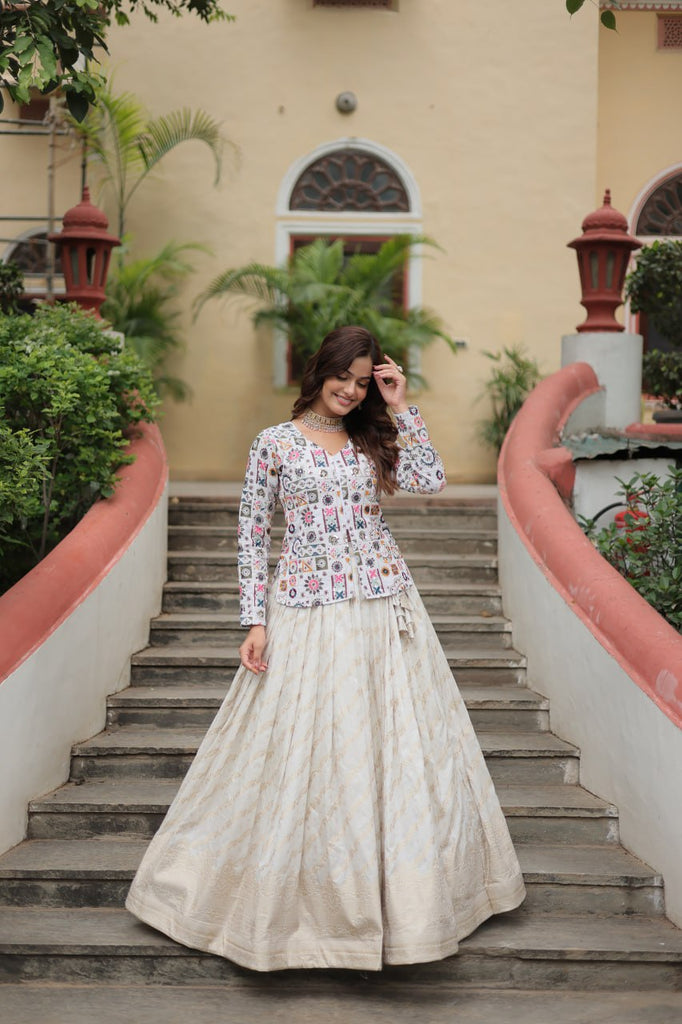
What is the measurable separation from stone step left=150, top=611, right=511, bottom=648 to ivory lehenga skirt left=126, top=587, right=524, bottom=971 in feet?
6.59

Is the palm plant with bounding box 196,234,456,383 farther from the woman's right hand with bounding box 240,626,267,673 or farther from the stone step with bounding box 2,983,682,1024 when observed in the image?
the stone step with bounding box 2,983,682,1024

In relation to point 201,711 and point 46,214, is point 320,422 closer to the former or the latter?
point 201,711

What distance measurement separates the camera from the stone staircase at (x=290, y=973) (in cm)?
344

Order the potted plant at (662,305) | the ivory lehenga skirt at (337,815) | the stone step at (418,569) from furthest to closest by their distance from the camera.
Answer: the potted plant at (662,305) < the stone step at (418,569) < the ivory lehenga skirt at (337,815)

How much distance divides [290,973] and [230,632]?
2339mm

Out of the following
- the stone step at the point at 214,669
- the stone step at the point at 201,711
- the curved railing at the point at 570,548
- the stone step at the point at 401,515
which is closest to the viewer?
the curved railing at the point at 570,548

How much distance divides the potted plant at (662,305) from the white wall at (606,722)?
105 inches

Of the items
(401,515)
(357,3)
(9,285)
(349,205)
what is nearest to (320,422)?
(401,515)

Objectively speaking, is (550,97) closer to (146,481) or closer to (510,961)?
(146,481)

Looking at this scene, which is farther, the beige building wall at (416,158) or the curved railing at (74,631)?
the beige building wall at (416,158)

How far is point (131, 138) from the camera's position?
9727 mm

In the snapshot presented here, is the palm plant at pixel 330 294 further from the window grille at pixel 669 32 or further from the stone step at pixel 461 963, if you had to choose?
the stone step at pixel 461 963

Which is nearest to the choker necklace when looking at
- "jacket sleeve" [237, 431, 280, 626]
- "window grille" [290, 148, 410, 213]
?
"jacket sleeve" [237, 431, 280, 626]

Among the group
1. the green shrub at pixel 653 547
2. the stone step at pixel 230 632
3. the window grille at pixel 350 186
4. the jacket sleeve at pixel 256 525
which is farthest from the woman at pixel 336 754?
the window grille at pixel 350 186
